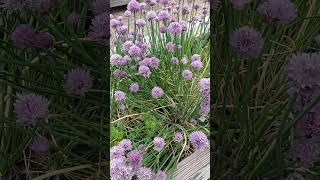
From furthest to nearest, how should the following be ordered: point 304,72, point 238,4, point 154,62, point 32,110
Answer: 1. point 154,62
2. point 238,4
3. point 32,110
4. point 304,72

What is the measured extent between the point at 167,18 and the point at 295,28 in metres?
0.24

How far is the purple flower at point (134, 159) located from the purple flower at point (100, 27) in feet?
0.64

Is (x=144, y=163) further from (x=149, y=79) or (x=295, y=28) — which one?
(x=295, y=28)

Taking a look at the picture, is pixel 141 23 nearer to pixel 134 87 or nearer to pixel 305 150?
pixel 134 87

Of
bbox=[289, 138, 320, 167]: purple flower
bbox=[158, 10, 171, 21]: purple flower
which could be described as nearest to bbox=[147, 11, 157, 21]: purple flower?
bbox=[158, 10, 171, 21]: purple flower

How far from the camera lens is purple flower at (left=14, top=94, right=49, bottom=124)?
1.88 feet

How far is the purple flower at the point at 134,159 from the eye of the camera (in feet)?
2.41

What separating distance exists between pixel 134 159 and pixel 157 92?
0.39 ft

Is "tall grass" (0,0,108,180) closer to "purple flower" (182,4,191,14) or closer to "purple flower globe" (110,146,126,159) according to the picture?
"purple flower globe" (110,146,126,159)

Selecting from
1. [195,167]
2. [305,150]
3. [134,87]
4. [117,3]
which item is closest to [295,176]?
[305,150]

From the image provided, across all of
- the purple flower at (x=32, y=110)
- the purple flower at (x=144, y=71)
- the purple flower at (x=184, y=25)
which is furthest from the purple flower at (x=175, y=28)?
the purple flower at (x=32, y=110)

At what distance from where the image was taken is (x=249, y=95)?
0.75 metres

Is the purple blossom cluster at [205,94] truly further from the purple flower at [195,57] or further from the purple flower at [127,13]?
the purple flower at [127,13]

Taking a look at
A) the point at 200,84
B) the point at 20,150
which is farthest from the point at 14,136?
the point at 200,84
